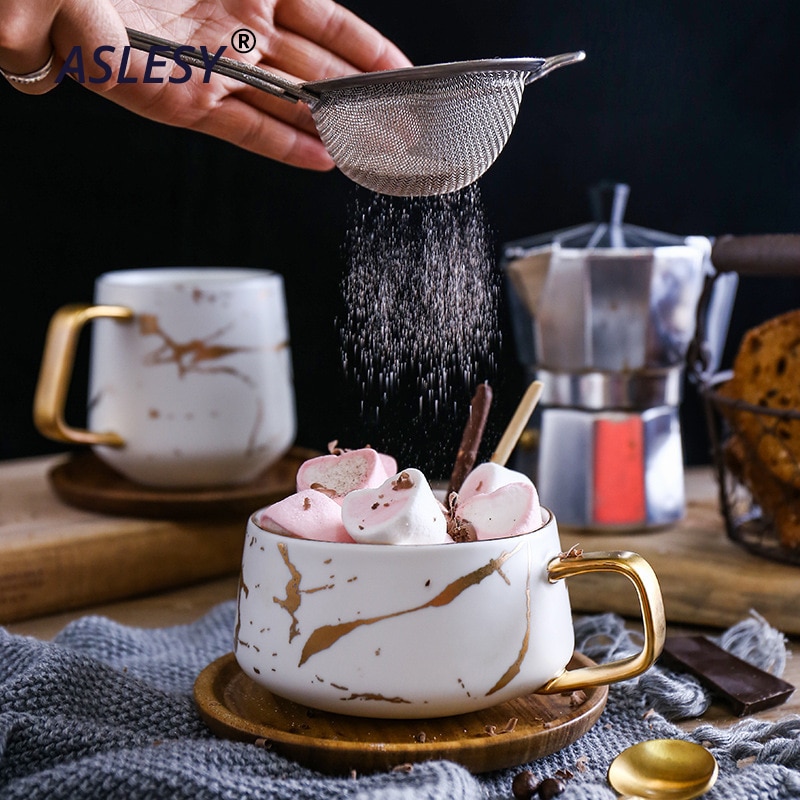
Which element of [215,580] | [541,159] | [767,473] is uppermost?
[541,159]

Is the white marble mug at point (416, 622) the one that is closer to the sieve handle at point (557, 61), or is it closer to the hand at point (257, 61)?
the sieve handle at point (557, 61)

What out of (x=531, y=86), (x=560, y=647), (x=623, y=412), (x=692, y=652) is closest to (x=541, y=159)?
(x=531, y=86)

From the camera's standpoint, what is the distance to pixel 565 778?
672 mm

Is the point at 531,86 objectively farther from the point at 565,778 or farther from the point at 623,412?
the point at 565,778

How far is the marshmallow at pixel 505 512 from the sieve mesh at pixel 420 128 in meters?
0.28

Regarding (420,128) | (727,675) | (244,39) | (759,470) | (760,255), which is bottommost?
(727,675)

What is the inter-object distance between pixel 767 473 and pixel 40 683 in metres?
0.71

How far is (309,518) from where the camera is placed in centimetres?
72

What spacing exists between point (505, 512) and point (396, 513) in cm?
8

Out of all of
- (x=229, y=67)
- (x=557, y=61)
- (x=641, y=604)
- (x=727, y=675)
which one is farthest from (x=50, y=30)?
(x=727, y=675)

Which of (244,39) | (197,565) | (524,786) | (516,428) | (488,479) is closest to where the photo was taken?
(524,786)

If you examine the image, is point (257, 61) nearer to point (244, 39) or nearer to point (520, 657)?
point (244, 39)

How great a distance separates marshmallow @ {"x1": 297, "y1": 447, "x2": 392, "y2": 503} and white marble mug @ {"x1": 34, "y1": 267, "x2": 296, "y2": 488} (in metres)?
0.42

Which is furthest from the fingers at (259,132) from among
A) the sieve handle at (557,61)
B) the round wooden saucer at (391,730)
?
the round wooden saucer at (391,730)
